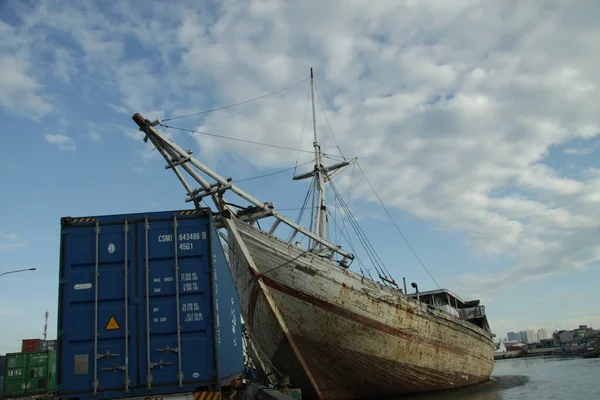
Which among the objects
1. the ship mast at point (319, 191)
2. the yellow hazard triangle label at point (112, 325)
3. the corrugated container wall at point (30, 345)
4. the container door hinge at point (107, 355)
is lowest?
the container door hinge at point (107, 355)

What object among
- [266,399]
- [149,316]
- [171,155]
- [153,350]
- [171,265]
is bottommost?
[266,399]

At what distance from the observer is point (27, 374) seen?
22.2 m

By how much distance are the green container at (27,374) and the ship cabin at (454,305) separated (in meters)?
20.3

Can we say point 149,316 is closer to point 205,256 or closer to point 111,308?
point 111,308

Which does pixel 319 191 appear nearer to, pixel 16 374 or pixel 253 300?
pixel 253 300

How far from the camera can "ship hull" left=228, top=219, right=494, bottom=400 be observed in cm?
1816

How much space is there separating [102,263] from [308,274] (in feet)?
36.4

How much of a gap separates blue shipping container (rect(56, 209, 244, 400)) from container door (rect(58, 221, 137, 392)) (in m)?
0.02

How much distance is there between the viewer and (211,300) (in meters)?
7.75

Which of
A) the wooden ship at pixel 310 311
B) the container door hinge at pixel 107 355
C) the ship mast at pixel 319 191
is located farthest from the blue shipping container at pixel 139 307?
the ship mast at pixel 319 191

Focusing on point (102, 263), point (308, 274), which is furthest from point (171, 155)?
point (102, 263)

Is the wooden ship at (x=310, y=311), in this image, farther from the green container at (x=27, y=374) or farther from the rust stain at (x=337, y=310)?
the green container at (x=27, y=374)

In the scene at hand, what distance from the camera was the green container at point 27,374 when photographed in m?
21.9

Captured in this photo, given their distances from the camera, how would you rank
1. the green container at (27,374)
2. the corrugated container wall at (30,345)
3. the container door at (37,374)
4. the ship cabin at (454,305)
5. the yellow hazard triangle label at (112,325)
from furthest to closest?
the corrugated container wall at (30,345), the ship cabin at (454,305), the container door at (37,374), the green container at (27,374), the yellow hazard triangle label at (112,325)
